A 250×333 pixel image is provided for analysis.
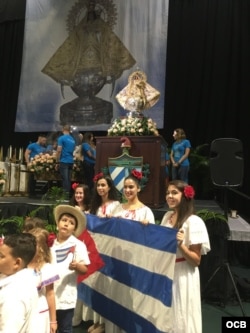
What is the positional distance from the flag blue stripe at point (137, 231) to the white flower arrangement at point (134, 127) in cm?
231

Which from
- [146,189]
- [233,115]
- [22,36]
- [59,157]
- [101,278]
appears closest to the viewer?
[101,278]

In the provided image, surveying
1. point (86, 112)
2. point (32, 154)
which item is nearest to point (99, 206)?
point (32, 154)

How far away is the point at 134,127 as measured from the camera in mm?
5773

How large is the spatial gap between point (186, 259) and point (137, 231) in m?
0.51

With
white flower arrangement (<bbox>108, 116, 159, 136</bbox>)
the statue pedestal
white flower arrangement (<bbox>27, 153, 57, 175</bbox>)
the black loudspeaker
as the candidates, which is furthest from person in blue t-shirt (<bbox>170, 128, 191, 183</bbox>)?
the statue pedestal

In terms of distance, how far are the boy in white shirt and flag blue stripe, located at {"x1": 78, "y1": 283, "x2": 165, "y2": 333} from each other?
1183 mm

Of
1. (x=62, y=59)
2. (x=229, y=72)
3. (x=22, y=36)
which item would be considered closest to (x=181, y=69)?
(x=229, y=72)

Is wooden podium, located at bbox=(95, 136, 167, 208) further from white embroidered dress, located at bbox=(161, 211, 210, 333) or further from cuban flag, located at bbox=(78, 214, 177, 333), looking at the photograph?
white embroidered dress, located at bbox=(161, 211, 210, 333)

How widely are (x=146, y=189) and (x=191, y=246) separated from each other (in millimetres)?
2724

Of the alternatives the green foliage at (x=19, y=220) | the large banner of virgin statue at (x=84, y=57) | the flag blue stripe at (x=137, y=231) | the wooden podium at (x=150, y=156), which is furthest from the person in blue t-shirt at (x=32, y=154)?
the flag blue stripe at (x=137, y=231)

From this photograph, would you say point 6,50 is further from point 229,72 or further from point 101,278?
point 101,278

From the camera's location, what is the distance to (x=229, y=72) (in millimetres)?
9695

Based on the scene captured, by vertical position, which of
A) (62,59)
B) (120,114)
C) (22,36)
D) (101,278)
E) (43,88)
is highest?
(22,36)

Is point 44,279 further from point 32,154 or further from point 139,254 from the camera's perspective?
point 32,154
